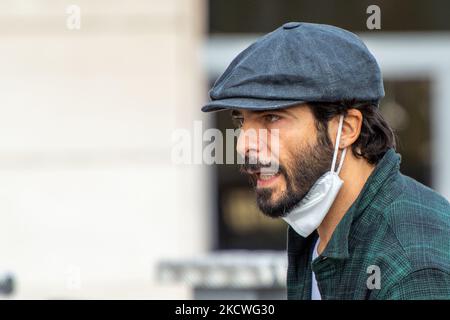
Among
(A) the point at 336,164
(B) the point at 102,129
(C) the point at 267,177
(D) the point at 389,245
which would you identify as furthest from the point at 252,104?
(B) the point at 102,129

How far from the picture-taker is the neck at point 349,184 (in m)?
2.51

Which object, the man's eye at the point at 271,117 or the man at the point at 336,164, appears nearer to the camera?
the man at the point at 336,164

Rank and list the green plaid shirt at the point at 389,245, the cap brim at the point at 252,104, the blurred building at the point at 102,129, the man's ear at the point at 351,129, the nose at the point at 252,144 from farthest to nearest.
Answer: the blurred building at the point at 102,129 < the man's ear at the point at 351,129 < the nose at the point at 252,144 < the cap brim at the point at 252,104 < the green plaid shirt at the point at 389,245

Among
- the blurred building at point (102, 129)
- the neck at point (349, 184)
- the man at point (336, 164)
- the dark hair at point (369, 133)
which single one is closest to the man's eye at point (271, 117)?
the man at point (336, 164)

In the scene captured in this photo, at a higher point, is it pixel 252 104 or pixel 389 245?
pixel 252 104

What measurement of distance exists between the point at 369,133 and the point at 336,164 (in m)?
0.14

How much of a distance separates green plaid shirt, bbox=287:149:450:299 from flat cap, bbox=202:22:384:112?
0.25 metres

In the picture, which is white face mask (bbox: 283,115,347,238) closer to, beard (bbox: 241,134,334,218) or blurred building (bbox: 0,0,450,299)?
beard (bbox: 241,134,334,218)

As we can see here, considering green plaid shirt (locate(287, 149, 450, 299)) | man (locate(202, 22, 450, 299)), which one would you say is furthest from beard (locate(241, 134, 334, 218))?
green plaid shirt (locate(287, 149, 450, 299))

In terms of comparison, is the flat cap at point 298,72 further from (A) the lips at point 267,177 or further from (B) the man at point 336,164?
(A) the lips at point 267,177

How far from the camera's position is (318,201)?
2484 mm

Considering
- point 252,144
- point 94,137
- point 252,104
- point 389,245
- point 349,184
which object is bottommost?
point 94,137

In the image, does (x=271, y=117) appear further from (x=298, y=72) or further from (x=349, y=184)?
(x=349, y=184)

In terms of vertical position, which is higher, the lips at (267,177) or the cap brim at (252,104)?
the cap brim at (252,104)
